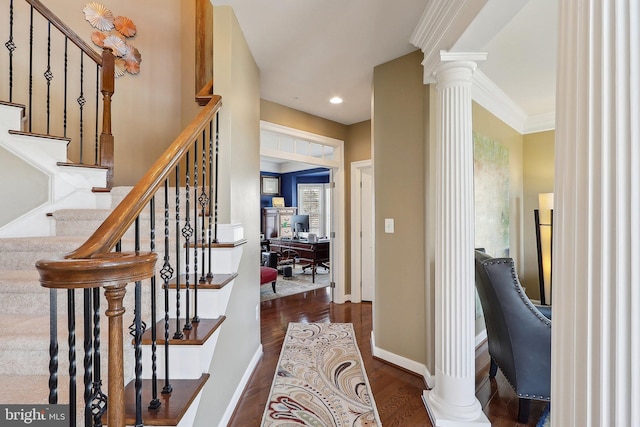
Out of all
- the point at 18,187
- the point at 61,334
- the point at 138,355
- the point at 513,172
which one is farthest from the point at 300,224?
the point at 138,355

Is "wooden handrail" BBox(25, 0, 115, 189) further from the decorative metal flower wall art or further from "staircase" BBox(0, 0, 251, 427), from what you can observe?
the decorative metal flower wall art

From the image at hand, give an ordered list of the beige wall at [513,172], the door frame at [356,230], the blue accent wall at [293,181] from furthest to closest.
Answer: the blue accent wall at [293,181] < the door frame at [356,230] < the beige wall at [513,172]

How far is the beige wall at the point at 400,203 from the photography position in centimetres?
242

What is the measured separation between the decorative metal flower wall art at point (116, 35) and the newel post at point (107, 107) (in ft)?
2.69

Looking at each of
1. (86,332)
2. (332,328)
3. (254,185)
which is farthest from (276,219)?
(86,332)

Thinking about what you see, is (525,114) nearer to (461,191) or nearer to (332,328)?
(461,191)

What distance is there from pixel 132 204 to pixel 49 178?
1.79 meters

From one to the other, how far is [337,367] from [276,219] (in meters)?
6.10

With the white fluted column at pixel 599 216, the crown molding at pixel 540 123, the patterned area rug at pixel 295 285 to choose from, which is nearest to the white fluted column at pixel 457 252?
the white fluted column at pixel 599 216

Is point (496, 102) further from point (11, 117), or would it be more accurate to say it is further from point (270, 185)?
point (270, 185)

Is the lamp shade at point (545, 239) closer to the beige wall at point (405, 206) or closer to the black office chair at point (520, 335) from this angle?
the black office chair at point (520, 335)

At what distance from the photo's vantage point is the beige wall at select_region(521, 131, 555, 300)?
12.9 feet

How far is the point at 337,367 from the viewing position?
2.52 meters

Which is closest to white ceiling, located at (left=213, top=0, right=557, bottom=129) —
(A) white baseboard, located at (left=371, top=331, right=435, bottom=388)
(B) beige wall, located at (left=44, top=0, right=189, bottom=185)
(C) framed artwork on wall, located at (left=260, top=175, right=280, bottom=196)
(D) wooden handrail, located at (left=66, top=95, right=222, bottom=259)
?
(B) beige wall, located at (left=44, top=0, right=189, bottom=185)
